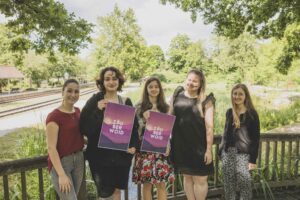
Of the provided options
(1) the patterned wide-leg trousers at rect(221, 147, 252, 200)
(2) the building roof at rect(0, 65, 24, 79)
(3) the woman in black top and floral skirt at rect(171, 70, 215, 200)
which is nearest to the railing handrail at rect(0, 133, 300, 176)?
(3) the woman in black top and floral skirt at rect(171, 70, 215, 200)

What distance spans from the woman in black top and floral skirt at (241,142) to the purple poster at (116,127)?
1.42 metres

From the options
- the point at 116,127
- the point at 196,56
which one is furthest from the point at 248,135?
the point at 196,56

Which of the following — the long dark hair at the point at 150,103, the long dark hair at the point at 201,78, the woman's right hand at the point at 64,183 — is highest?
the long dark hair at the point at 201,78

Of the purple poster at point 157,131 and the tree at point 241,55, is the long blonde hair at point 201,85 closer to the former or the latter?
the purple poster at point 157,131

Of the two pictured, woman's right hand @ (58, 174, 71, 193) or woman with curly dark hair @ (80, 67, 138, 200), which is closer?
woman's right hand @ (58, 174, 71, 193)

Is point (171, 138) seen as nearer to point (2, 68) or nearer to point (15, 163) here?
point (15, 163)

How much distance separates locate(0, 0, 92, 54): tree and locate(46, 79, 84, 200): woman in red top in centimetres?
364

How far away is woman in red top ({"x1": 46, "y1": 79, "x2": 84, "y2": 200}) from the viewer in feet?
8.34

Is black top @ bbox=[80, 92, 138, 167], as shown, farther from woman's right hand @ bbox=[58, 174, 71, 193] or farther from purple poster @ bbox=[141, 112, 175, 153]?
woman's right hand @ bbox=[58, 174, 71, 193]

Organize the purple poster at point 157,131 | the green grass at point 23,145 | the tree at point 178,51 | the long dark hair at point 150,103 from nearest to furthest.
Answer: the purple poster at point 157,131 < the long dark hair at point 150,103 < the green grass at point 23,145 < the tree at point 178,51

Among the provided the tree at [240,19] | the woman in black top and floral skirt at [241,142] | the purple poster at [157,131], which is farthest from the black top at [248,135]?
the tree at [240,19]

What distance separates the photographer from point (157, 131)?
10.7ft

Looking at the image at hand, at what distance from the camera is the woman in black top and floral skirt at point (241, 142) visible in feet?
11.8

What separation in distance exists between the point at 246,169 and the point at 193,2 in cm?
594
